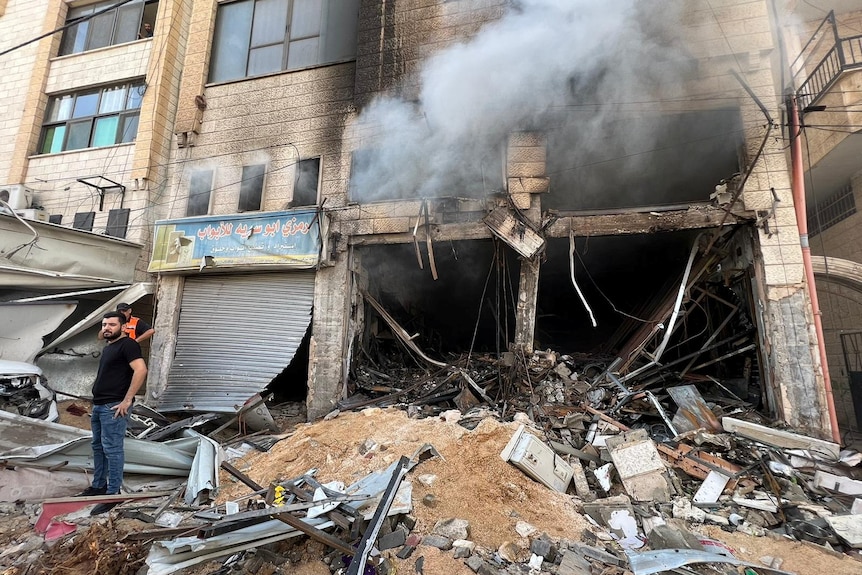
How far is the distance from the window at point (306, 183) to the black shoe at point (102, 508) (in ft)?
19.9

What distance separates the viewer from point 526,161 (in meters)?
7.37

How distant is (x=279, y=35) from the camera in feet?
31.1

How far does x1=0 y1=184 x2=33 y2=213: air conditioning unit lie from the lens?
1015 cm

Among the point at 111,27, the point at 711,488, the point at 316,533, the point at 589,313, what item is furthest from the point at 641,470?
the point at 111,27

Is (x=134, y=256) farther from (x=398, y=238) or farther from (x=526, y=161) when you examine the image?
(x=526, y=161)

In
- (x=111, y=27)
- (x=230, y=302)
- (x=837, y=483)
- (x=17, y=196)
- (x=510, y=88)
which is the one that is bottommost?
(x=837, y=483)

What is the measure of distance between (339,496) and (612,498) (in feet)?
8.66

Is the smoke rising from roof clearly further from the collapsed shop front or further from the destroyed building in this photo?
the collapsed shop front

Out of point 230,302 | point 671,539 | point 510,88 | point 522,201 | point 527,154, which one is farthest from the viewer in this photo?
point 230,302

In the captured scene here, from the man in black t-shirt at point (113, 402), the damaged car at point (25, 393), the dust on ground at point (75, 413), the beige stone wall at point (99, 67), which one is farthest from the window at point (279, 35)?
the dust on ground at point (75, 413)

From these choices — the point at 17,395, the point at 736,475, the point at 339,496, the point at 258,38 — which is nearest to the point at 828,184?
the point at 736,475

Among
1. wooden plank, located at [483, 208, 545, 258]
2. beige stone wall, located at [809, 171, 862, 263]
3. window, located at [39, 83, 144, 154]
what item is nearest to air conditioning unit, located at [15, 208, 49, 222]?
window, located at [39, 83, 144, 154]

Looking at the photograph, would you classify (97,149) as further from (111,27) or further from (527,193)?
(527,193)

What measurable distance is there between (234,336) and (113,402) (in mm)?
4316
